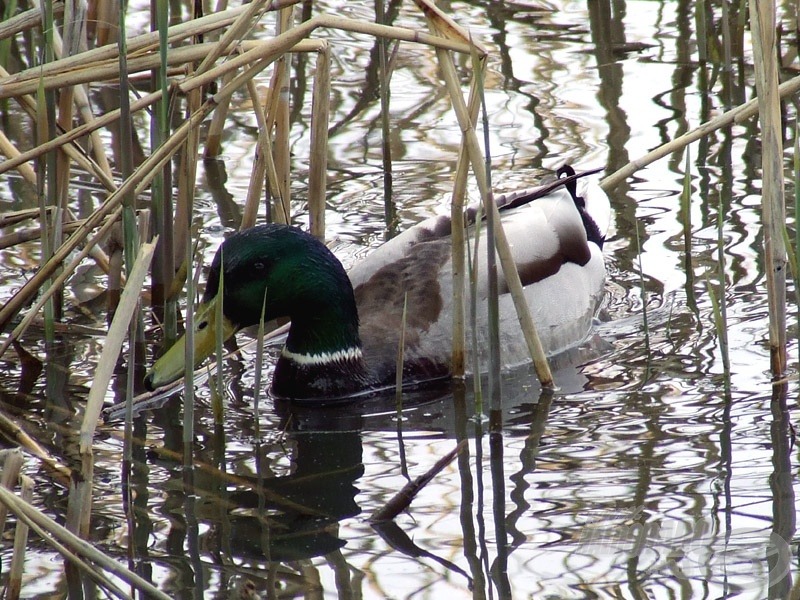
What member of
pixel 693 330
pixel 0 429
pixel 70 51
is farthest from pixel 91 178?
pixel 693 330

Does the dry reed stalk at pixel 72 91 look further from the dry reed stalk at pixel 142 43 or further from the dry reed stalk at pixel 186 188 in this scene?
the dry reed stalk at pixel 186 188

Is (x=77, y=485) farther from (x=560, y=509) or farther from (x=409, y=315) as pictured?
(x=409, y=315)

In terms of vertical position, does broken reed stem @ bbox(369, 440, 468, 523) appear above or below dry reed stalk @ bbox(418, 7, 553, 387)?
below

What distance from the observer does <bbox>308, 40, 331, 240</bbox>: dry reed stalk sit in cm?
503

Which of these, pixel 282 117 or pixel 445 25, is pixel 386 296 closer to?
pixel 282 117

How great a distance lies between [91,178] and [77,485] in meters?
3.58

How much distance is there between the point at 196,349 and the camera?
14.6ft

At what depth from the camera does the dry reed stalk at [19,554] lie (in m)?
2.92

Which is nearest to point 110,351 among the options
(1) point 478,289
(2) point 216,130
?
(1) point 478,289

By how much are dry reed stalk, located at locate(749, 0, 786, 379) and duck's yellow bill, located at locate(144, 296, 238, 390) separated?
72.5 inches

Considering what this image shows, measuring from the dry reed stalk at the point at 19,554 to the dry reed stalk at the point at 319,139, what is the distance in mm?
2319

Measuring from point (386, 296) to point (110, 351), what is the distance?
206 centimetres

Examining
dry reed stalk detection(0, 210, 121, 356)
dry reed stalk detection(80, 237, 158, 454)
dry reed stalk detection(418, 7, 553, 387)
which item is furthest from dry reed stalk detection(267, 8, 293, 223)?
dry reed stalk detection(80, 237, 158, 454)

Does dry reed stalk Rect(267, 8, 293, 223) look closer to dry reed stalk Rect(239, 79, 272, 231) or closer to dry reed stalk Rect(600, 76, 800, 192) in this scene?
dry reed stalk Rect(239, 79, 272, 231)
